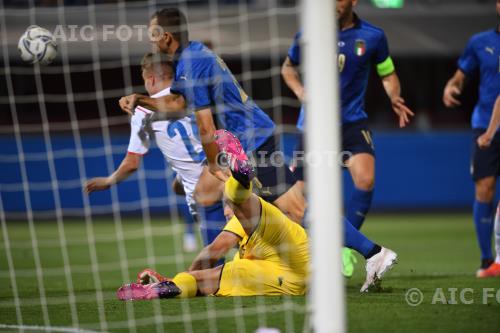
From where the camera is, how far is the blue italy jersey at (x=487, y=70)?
7934 mm

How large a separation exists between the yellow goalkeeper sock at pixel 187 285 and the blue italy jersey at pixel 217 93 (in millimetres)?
1174

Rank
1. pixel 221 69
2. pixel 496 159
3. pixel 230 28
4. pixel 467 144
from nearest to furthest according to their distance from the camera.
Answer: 1. pixel 221 69
2. pixel 496 159
3. pixel 467 144
4. pixel 230 28

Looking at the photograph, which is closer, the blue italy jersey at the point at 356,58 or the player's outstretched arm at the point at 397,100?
the player's outstretched arm at the point at 397,100

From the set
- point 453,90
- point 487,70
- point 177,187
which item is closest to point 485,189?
point 453,90

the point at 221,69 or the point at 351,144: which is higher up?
the point at 221,69

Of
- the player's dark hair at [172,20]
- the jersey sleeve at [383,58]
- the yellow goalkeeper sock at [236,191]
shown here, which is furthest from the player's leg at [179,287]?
the jersey sleeve at [383,58]

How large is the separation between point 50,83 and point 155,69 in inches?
456

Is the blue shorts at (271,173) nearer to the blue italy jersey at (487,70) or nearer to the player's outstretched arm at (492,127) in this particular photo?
the player's outstretched arm at (492,127)

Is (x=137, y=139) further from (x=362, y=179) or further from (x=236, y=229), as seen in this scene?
(x=362, y=179)

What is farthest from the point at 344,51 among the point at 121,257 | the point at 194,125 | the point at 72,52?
the point at 72,52

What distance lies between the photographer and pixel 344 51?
7414mm

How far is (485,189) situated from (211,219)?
2.60 m

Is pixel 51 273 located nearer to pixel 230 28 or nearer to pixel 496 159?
pixel 496 159

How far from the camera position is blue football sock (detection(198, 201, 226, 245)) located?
6992mm
